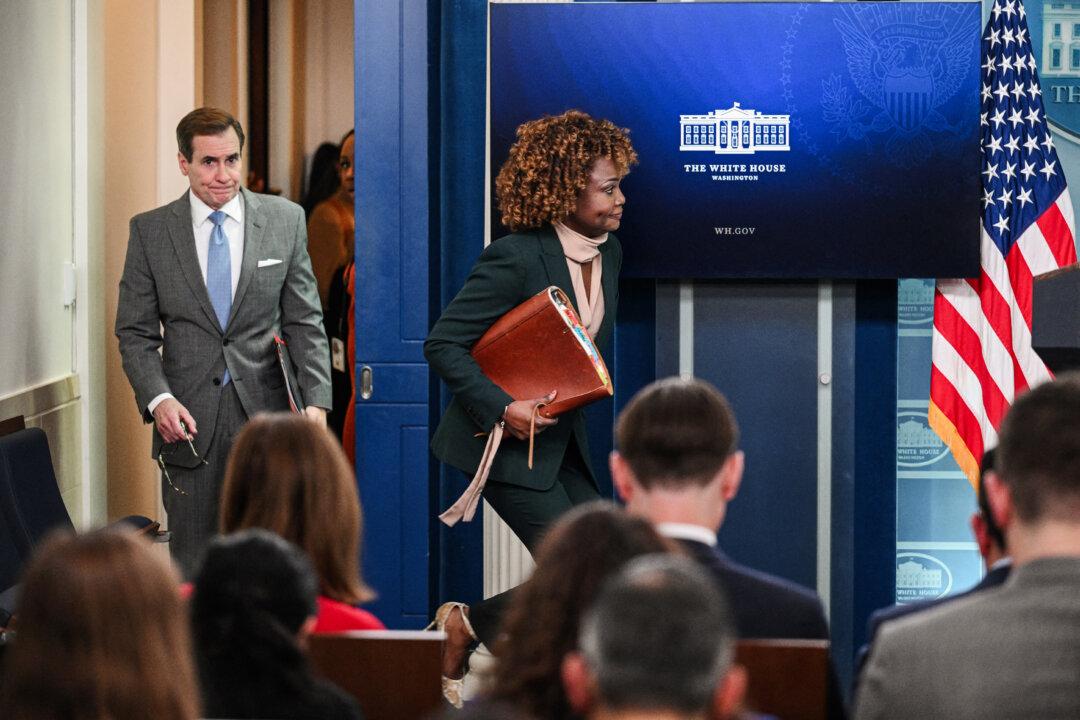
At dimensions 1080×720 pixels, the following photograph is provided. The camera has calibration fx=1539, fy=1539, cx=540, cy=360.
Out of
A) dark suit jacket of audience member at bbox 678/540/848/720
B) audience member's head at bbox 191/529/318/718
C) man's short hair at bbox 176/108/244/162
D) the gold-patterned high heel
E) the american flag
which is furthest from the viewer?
the american flag

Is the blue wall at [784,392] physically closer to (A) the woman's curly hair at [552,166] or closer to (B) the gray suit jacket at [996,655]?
(A) the woman's curly hair at [552,166]

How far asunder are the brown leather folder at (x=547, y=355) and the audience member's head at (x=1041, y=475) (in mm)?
1963

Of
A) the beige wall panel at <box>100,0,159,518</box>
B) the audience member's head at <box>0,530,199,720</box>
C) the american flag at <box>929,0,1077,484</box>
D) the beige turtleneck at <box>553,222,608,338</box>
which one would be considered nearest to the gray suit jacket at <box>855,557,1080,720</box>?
the audience member's head at <box>0,530,199,720</box>

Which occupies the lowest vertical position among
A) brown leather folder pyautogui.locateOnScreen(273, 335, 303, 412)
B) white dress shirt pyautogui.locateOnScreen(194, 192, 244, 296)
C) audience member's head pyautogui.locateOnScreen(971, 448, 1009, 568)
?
audience member's head pyautogui.locateOnScreen(971, 448, 1009, 568)

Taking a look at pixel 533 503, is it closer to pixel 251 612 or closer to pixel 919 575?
pixel 919 575

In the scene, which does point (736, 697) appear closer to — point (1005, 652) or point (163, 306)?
point (1005, 652)

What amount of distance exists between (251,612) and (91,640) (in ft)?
1.13

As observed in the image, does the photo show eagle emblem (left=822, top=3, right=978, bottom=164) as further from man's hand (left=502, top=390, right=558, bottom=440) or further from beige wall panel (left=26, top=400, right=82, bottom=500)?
beige wall panel (left=26, top=400, right=82, bottom=500)

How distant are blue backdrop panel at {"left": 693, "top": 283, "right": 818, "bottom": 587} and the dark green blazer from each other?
844mm

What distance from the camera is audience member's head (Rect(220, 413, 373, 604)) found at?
250cm

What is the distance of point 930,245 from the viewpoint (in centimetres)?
480

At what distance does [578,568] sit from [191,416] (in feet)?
9.33

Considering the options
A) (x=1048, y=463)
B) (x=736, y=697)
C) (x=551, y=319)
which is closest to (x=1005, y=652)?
(x=1048, y=463)

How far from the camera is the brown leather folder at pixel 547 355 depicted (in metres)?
4.04
